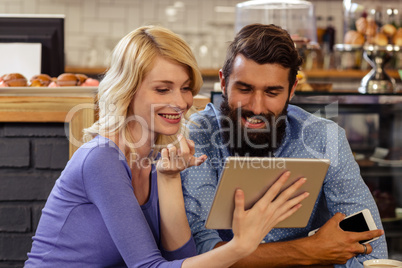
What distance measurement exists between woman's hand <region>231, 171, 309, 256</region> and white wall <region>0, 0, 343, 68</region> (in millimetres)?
3553

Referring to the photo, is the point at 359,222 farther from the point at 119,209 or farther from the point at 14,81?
the point at 14,81

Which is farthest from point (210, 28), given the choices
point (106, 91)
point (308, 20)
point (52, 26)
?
point (106, 91)

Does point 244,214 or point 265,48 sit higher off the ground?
point 265,48

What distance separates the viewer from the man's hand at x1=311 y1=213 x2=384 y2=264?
4.67 feet

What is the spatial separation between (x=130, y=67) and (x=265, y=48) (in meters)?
0.48

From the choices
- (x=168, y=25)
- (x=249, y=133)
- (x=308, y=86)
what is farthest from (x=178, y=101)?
(x=168, y=25)

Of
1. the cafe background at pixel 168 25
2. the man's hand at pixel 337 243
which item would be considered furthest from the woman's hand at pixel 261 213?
the cafe background at pixel 168 25

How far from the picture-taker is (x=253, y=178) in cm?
109

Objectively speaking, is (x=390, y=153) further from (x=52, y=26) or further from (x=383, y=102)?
(x=52, y=26)

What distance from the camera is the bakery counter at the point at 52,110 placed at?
5.55 feet

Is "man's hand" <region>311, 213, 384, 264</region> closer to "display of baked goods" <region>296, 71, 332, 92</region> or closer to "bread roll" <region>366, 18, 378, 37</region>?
"display of baked goods" <region>296, 71, 332, 92</region>

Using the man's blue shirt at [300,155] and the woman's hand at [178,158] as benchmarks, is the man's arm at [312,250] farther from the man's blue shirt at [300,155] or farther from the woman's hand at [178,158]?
the woman's hand at [178,158]

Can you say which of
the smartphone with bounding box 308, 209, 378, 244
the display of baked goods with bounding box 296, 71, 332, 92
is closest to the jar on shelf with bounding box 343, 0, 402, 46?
the display of baked goods with bounding box 296, 71, 332, 92

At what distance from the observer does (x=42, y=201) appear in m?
1.74
